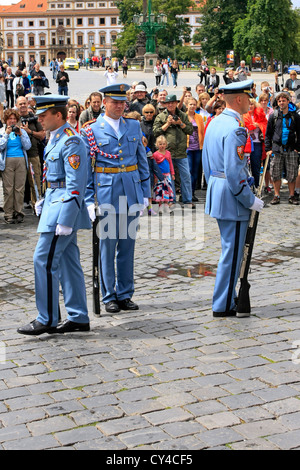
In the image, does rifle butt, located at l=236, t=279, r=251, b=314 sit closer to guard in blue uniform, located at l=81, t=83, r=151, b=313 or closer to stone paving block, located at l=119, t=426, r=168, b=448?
guard in blue uniform, located at l=81, t=83, r=151, b=313

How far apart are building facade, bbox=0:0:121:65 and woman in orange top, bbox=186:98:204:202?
148 meters

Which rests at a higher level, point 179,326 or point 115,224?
point 115,224

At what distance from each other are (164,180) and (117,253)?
5424mm

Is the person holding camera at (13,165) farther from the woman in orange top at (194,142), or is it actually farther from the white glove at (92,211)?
the white glove at (92,211)

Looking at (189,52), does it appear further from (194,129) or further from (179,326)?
(179,326)

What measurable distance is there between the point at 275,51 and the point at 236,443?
65.1 metres

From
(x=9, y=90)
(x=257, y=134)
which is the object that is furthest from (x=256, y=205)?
(x=9, y=90)

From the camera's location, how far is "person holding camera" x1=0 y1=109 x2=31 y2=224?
1182 cm

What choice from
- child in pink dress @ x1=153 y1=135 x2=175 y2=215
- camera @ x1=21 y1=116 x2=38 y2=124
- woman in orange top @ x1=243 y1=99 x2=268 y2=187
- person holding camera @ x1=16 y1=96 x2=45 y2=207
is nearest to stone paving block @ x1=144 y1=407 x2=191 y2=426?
child in pink dress @ x1=153 y1=135 x2=175 y2=215

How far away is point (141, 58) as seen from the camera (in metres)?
75.7

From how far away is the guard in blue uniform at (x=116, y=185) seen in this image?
6.88 m

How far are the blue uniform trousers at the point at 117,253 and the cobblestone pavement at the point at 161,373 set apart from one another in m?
0.25

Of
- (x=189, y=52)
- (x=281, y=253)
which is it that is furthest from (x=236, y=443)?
(x=189, y=52)

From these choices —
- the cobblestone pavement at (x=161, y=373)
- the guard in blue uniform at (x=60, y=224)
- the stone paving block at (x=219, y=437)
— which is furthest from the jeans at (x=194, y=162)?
the stone paving block at (x=219, y=437)
